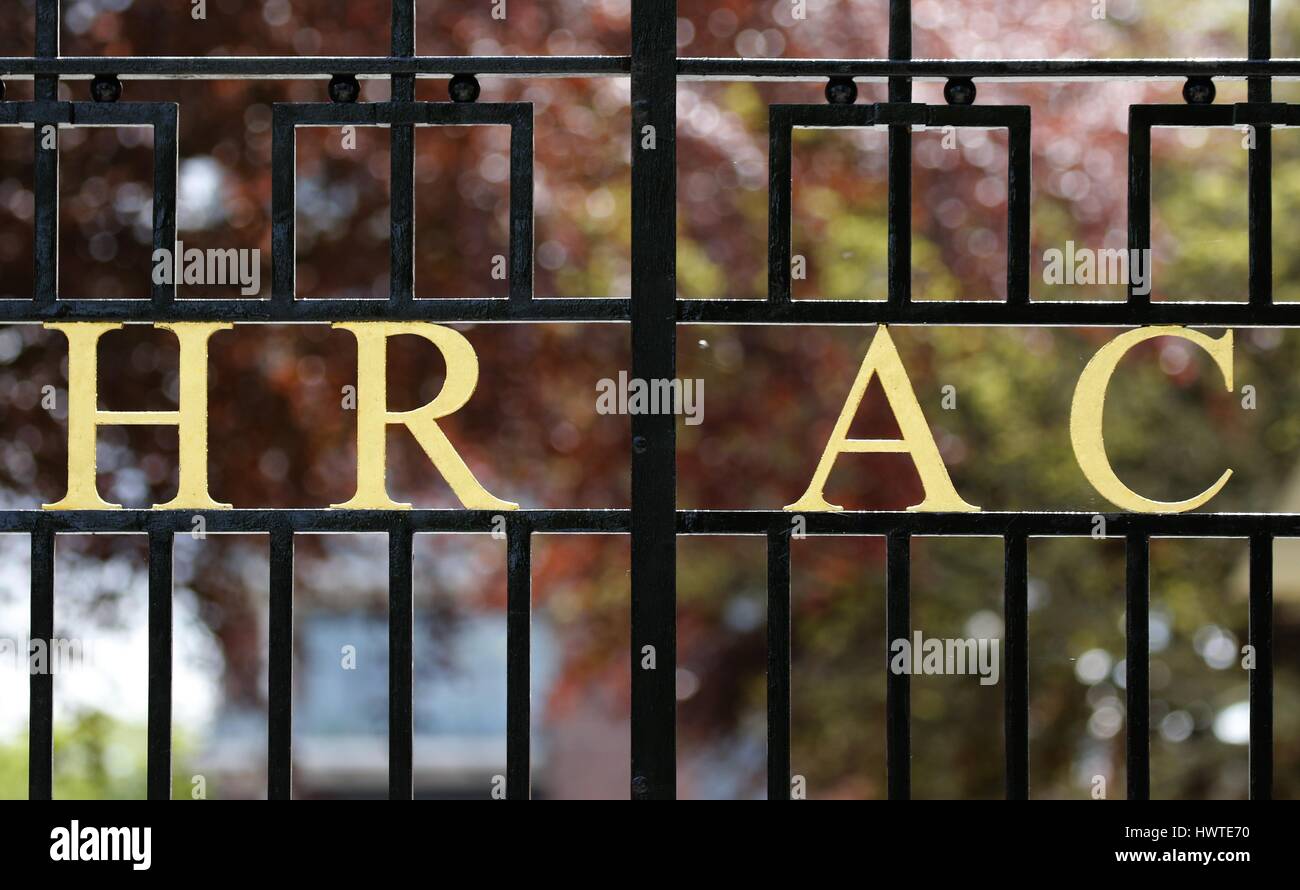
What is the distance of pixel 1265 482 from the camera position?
302 inches

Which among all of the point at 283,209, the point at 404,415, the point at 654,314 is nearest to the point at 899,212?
the point at 654,314

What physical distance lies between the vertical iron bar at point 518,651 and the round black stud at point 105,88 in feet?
3.49

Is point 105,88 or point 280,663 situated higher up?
point 105,88

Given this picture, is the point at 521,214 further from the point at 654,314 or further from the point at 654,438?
the point at 654,438

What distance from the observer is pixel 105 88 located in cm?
251

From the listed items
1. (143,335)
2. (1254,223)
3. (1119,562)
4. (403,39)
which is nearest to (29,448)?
(143,335)

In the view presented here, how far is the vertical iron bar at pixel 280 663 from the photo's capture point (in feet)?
7.90

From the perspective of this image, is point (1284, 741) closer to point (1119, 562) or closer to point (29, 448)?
point (1119, 562)

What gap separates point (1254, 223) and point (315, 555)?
Result: 3344mm

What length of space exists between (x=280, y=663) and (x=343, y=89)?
1.03 metres

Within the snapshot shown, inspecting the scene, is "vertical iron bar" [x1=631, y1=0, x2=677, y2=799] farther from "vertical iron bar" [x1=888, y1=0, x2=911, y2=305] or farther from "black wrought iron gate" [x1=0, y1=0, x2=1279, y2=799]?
"vertical iron bar" [x1=888, y1=0, x2=911, y2=305]

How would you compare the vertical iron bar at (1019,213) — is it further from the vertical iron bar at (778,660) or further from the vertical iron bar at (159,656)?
the vertical iron bar at (159,656)

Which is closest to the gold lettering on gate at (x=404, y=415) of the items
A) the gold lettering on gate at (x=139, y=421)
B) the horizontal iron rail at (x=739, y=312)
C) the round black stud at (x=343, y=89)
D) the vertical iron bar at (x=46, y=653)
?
the horizontal iron rail at (x=739, y=312)

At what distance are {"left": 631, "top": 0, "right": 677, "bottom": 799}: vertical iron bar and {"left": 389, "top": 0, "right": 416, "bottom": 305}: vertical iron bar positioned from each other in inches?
15.6
